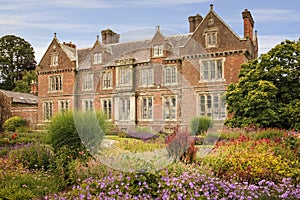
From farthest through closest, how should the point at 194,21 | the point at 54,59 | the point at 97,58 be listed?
the point at 54,59 → the point at 194,21 → the point at 97,58

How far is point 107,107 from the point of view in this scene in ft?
22.3

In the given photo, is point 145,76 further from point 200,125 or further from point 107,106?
point 200,125

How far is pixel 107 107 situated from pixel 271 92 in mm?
11778

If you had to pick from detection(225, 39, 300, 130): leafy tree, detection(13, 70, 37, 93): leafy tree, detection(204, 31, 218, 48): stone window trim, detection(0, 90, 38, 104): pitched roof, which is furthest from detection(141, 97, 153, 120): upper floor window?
detection(13, 70, 37, 93): leafy tree

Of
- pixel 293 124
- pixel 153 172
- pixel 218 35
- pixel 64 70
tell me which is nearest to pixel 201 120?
pixel 153 172

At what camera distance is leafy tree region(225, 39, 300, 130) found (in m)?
16.2

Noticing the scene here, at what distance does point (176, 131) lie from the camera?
7.15 metres

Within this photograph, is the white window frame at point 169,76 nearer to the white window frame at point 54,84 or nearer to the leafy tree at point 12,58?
the white window frame at point 54,84

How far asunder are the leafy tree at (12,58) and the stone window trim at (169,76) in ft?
140

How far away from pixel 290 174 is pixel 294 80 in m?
11.4

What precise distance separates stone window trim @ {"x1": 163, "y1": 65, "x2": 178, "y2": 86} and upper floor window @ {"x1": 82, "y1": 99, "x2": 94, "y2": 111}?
1.80 metres

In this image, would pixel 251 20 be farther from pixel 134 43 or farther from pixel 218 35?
pixel 134 43

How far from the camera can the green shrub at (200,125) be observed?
7438 mm

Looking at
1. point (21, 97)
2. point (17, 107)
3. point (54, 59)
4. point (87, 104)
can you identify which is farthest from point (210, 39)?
point (21, 97)
